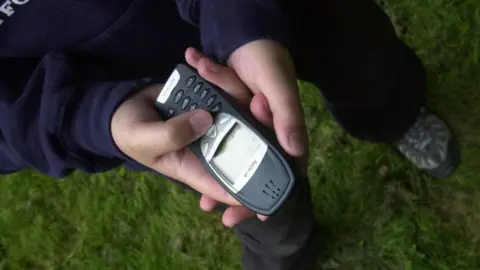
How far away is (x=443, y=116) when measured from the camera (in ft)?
3.84

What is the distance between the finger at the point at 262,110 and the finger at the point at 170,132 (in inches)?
1.8

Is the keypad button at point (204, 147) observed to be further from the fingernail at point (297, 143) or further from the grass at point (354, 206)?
the grass at point (354, 206)

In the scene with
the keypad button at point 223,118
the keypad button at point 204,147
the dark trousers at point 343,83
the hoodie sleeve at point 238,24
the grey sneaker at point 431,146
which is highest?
the hoodie sleeve at point 238,24

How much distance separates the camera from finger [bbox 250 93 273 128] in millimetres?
619

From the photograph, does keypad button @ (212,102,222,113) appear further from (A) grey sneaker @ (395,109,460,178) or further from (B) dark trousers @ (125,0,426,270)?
(A) grey sneaker @ (395,109,460,178)

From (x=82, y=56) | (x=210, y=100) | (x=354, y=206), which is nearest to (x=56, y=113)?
(x=82, y=56)

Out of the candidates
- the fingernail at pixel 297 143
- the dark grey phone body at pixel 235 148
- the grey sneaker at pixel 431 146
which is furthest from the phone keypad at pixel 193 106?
the grey sneaker at pixel 431 146

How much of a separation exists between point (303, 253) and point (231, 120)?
544 millimetres

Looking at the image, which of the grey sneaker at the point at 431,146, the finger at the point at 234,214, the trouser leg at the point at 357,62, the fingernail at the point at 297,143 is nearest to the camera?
the fingernail at the point at 297,143

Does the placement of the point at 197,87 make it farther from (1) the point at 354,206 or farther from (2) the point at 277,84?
(1) the point at 354,206

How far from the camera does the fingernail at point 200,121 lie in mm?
616

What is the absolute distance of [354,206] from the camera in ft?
3.83

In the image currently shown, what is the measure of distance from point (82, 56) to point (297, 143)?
302 mm

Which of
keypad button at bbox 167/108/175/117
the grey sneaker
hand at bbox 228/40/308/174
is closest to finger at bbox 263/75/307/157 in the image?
hand at bbox 228/40/308/174
